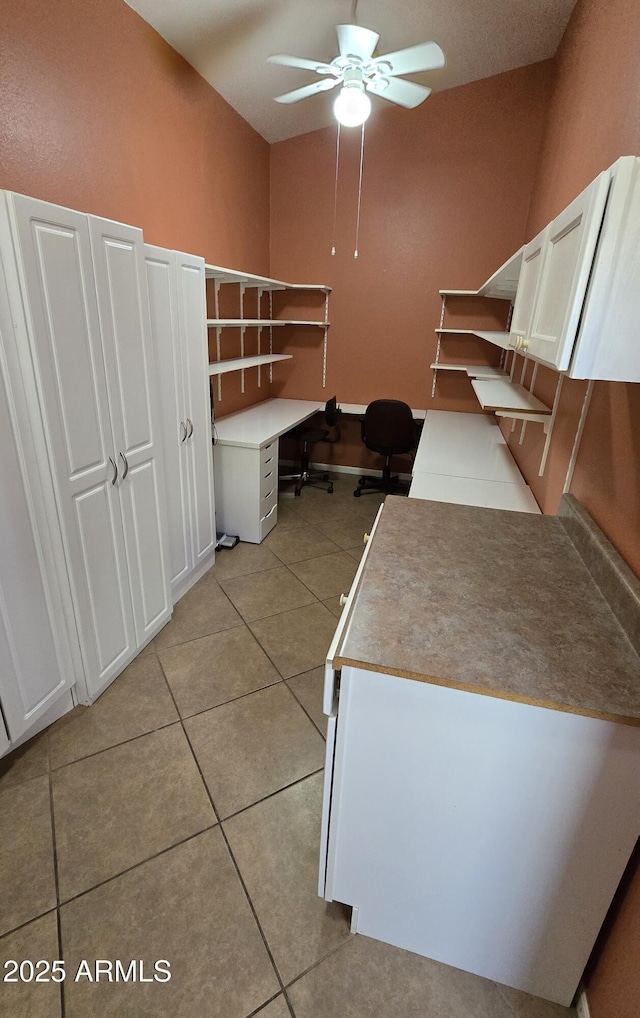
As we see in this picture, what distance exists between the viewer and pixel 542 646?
110 cm

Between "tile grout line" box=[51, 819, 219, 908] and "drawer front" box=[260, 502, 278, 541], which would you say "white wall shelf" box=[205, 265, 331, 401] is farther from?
"tile grout line" box=[51, 819, 219, 908]

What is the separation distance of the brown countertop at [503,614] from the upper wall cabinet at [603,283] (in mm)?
544

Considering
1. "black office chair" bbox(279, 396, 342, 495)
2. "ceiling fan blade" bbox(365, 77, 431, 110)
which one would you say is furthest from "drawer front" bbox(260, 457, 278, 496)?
"ceiling fan blade" bbox(365, 77, 431, 110)

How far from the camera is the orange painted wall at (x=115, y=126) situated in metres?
1.85

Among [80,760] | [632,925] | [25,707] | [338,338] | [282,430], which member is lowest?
[80,760]

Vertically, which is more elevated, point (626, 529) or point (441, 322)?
point (441, 322)

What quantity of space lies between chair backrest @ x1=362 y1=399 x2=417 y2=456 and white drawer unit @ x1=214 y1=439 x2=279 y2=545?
103cm

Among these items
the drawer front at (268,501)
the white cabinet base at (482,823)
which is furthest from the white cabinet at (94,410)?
the white cabinet base at (482,823)

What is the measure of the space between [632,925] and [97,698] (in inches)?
78.2

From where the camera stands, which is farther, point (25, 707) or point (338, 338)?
point (338, 338)

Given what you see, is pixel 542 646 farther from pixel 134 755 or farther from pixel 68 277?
pixel 68 277

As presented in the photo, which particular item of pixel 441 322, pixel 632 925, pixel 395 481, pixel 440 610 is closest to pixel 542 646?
pixel 440 610

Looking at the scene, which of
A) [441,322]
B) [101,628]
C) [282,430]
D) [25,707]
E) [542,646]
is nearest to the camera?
[542,646]

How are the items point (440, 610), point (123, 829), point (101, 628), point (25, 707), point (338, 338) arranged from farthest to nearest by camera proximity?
point (338, 338) < point (101, 628) < point (25, 707) < point (123, 829) < point (440, 610)
